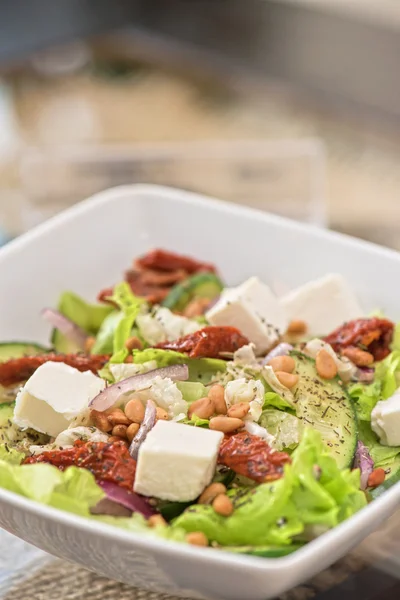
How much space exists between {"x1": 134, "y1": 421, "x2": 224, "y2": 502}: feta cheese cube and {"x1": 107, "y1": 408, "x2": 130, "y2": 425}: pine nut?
0.15m

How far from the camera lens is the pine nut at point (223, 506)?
132 centimetres

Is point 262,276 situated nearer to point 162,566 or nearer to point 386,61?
point 162,566

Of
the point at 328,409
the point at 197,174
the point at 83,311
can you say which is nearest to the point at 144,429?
the point at 328,409

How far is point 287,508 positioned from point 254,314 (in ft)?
1.92

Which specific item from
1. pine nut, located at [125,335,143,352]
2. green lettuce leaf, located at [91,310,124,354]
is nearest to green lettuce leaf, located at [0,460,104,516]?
pine nut, located at [125,335,143,352]

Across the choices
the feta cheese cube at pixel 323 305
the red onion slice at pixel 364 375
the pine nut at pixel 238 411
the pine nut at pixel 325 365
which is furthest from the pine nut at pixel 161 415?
the feta cheese cube at pixel 323 305

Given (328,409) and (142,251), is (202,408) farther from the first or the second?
(142,251)

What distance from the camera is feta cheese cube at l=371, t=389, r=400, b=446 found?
158 cm

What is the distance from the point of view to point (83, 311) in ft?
6.94

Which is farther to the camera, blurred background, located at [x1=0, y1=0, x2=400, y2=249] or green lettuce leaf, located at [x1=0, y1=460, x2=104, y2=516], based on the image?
blurred background, located at [x1=0, y1=0, x2=400, y2=249]

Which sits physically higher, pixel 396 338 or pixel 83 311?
pixel 396 338

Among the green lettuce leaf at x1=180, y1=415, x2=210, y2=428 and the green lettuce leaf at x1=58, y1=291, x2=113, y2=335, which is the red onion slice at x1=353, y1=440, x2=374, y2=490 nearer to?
the green lettuce leaf at x1=180, y1=415, x2=210, y2=428

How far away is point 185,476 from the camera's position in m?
1.35

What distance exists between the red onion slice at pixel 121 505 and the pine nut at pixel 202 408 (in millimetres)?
202
